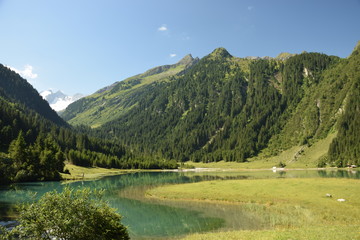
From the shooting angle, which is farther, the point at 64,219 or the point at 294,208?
the point at 294,208

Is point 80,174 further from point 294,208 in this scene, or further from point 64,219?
point 64,219

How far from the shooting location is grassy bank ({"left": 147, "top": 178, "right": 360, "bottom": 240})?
28256 millimetres

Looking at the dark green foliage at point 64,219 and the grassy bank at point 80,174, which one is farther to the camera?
the grassy bank at point 80,174

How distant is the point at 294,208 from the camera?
45.5 meters

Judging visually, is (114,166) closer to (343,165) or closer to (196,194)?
(196,194)

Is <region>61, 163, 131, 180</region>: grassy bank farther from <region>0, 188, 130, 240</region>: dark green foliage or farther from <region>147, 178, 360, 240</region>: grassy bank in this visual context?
<region>0, 188, 130, 240</region>: dark green foliage

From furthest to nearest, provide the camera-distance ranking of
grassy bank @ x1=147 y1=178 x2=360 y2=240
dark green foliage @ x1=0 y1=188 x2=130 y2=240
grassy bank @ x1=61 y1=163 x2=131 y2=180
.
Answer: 1. grassy bank @ x1=61 y1=163 x2=131 y2=180
2. grassy bank @ x1=147 y1=178 x2=360 y2=240
3. dark green foliage @ x1=0 y1=188 x2=130 y2=240

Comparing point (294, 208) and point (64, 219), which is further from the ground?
point (64, 219)

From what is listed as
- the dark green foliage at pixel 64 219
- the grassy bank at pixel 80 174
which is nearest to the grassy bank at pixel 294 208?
the dark green foliage at pixel 64 219

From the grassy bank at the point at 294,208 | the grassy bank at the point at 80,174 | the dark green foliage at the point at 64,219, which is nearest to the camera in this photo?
the dark green foliage at the point at 64,219

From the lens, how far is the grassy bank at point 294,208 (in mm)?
28256

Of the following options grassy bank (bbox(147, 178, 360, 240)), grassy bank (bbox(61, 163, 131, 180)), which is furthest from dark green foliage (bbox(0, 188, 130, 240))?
grassy bank (bbox(61, 163, 131, 180))

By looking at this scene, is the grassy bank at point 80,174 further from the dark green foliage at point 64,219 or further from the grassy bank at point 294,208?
the dark green foliage at point 64,219

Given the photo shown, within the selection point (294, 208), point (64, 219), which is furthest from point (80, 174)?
point (64, 219)
